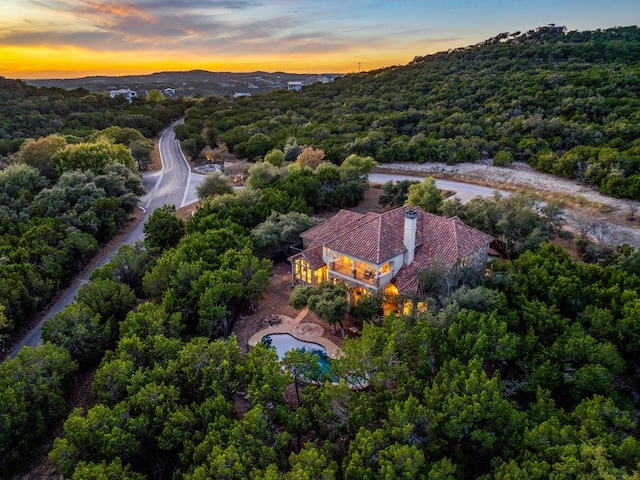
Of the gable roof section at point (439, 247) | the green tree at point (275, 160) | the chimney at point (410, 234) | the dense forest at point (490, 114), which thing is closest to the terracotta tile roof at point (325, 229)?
the chimney at point (410, 234)

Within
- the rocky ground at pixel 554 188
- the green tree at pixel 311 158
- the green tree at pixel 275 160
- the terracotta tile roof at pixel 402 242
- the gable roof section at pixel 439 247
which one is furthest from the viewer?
the green tree at pixel 275 160

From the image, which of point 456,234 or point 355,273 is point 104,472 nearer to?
point 355,273

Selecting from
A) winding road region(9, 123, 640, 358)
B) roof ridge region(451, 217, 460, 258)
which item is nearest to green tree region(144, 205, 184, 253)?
winding road region(9, 123, 640, 358)

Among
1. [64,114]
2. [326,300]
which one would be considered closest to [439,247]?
[326,300]

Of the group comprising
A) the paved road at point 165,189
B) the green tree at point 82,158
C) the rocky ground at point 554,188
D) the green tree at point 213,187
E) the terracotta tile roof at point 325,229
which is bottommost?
the paved road at point 165,189

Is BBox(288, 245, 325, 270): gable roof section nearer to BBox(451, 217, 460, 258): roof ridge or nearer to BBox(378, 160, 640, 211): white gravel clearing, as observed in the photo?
BBox(451, 217, 460, 258): roof ridge

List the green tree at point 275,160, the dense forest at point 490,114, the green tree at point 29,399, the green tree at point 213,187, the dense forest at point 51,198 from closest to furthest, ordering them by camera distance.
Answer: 1. the green tree at point 29,399
2. the dense forest at point 51,198
3. the green tree at point 213,187
4. the dense forest at point 490,114
5. the green tree at point 275,160

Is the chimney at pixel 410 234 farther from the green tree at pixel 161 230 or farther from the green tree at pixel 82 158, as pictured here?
the green tree at pixel 82 158
